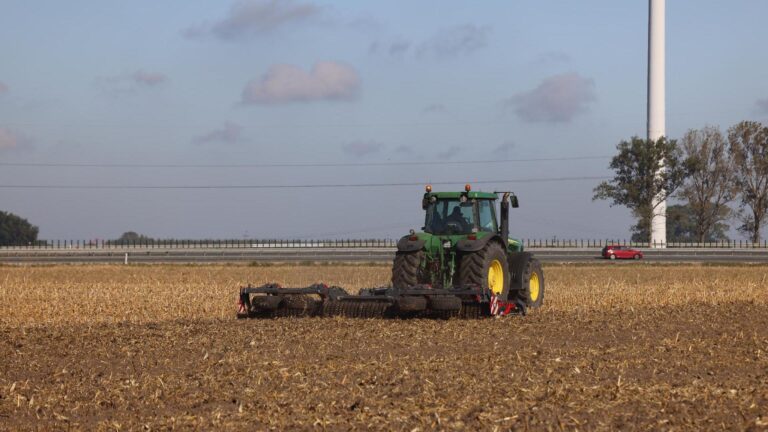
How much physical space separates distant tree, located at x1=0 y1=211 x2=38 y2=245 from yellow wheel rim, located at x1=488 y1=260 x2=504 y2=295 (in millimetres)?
91231

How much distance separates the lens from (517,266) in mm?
18859

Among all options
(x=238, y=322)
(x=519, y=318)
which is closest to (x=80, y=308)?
(x=238, y=322)

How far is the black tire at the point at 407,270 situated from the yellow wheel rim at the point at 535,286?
2979 millimetres

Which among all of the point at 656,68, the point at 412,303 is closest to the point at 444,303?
the point at 412,303

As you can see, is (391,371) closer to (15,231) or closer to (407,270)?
(407,270)

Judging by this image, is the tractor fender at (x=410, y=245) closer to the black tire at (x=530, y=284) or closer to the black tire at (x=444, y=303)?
the black tire at (x=444, y=303)

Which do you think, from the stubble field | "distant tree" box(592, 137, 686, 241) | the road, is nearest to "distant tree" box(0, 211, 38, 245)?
the road

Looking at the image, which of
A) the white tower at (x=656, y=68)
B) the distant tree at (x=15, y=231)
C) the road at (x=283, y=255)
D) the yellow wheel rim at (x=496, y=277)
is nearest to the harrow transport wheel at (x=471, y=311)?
the yellow wheel rim at (x=496, y=277)

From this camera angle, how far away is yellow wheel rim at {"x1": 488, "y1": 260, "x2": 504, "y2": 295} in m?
18.0

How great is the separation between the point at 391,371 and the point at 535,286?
29.6 ft

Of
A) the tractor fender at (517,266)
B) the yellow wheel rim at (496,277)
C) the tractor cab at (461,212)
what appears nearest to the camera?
the yellow wheel rim at (496,277)

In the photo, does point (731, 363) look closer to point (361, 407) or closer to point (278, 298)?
point (361, 407)

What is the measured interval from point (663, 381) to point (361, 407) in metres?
3.30

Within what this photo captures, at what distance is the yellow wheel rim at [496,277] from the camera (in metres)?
18.0
